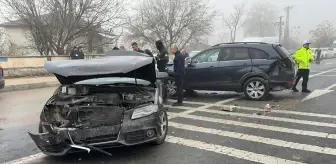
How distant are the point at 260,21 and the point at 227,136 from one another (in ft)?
279

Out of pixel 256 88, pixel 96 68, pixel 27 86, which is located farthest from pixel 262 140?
pixel 27 86

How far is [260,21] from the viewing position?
85.6 metres

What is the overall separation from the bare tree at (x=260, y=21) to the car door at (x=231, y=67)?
78563 millimetres

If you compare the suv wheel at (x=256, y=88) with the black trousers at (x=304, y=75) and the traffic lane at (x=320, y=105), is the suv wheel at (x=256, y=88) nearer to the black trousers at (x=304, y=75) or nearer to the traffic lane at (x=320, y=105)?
the traffic lane at (x=320, y=105)

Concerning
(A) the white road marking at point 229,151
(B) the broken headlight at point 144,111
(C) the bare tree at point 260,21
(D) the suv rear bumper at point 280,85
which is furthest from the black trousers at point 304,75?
(C) the bare tree at point 260,21

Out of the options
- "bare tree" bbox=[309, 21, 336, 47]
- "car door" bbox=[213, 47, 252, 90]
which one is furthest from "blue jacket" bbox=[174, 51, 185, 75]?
"bare tree" bbox=[309, 21, 336, 47]

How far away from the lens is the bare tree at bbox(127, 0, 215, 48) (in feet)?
116

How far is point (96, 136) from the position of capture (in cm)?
442

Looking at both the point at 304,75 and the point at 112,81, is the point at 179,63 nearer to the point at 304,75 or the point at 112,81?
the point at 112,81

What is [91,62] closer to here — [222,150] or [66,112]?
[66,112]

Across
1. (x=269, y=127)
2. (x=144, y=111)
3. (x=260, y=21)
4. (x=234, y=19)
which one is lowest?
(x=269, y=127)

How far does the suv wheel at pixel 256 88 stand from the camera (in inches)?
356

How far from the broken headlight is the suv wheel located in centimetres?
496

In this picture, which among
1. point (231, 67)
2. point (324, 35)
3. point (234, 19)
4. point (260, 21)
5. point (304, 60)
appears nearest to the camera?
point (231, 67)
